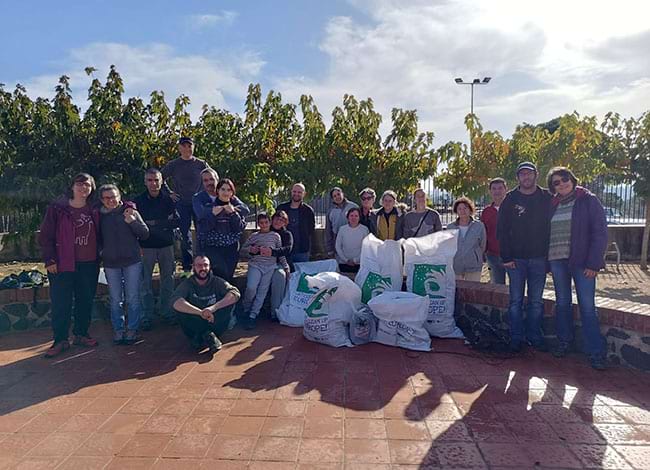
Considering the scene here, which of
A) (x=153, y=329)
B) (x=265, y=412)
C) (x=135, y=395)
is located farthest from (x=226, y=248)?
(x=265, y=412)

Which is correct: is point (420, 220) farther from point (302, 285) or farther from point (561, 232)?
point (561, 232)

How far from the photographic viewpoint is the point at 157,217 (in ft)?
16.9

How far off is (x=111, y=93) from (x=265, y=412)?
223 inches

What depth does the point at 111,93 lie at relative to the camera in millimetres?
6930

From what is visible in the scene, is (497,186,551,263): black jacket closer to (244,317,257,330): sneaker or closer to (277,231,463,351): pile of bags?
(277,231,463,351): pile of bags

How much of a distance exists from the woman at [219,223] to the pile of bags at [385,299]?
84 centimetres

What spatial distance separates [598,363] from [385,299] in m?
1.82

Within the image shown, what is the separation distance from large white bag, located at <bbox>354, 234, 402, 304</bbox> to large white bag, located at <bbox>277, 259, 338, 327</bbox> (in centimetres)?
57

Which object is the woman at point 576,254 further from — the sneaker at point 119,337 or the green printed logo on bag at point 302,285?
the sneaker at point 119,337

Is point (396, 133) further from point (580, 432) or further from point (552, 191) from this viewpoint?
point (580, 432)

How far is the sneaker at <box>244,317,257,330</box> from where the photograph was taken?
17.2ft

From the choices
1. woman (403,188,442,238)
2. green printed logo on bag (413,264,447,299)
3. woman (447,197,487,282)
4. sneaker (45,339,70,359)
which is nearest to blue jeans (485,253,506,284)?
woman (447,197,487,282)

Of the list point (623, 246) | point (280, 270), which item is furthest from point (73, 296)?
A: point (623, 246)

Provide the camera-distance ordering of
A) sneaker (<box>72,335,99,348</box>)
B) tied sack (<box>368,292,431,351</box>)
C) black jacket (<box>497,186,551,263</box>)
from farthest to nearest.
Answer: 1. sneaker (<box>72,335,99,348</box>)
2. tied sack (<box>368,292,431,351</box>)
3. black jacket (<box>497,186,551,263</box>)
